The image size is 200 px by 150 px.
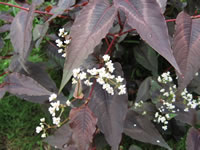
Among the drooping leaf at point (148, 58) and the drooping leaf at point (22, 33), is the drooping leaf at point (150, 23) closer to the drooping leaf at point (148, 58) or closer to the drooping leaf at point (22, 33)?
the drooping leaf at point (22, 33)

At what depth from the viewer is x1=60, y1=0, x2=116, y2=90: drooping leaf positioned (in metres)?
0.70

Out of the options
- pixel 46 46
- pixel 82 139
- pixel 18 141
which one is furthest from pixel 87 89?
pixel 18 141

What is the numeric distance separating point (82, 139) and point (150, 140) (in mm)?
583

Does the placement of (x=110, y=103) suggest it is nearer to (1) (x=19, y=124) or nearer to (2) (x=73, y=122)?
(2) (x=73, y=122)

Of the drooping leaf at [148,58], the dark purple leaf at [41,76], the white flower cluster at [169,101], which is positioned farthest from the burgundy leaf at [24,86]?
the drooping leaf at [148,58]

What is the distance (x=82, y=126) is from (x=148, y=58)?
93 cm

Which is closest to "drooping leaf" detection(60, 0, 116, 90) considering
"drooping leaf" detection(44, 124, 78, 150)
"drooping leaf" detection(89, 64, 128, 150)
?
"drooping leaf" detection(89, 64, 128, 150)

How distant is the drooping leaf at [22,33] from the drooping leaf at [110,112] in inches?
13.9

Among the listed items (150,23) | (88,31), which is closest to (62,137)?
(88,31)

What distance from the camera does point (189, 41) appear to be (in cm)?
83

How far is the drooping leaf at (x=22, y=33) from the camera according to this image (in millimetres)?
894

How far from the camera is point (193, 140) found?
1.19 meters

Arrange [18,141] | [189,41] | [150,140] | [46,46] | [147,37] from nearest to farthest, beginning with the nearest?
[147,37], [189,41], [150,140], [46,46], [18,141]

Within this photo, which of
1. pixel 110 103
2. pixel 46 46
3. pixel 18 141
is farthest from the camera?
pixel 18 141
